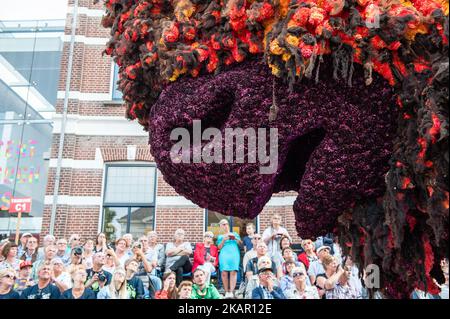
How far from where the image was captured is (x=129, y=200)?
862 cm

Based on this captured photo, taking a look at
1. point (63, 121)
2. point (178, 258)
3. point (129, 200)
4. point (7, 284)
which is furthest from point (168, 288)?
point (63, 121)

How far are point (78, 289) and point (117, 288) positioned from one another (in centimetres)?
43

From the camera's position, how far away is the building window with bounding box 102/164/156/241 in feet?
27.7

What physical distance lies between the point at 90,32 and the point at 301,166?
28.6ft

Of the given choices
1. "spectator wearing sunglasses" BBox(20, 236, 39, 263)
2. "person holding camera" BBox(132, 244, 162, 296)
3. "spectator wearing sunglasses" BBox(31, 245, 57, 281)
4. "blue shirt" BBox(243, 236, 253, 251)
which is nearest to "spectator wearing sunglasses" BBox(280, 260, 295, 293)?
"blue shirt" BBox(243, 236, 253, 251)

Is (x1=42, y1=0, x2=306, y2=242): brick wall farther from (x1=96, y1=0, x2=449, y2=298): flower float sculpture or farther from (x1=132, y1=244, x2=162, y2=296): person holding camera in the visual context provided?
(x1=96, y1=0, x2=449, y2=298): flower float sculpture

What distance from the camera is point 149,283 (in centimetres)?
546

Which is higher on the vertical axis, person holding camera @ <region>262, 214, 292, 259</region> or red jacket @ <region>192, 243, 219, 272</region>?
person holding camera @ <region>262, 214, 292, 259</region>

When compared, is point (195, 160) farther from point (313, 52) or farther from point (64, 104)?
point (64, 104)

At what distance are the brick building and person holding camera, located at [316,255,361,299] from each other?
273 centimetres

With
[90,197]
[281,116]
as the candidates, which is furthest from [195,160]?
[90,197]

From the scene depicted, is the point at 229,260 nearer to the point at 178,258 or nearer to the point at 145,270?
the point at 178,258

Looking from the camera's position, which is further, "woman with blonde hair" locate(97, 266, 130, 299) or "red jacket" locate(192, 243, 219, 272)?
"red jacket" locate(192, 243, 219, 272)

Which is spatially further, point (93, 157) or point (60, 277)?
point (93, 157)
